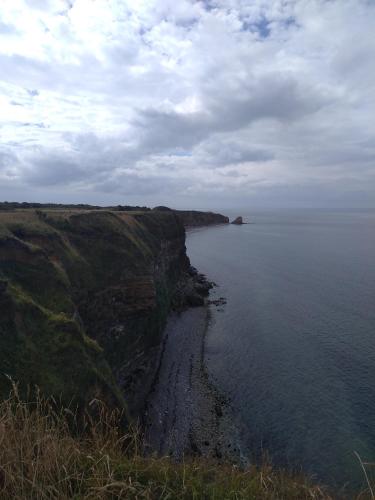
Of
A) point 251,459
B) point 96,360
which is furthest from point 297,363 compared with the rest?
point 96,360

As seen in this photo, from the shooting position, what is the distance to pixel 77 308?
3086 cm

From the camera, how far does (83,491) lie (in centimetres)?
459

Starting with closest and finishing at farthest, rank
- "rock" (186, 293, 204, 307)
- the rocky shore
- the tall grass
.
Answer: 1. the tall grass
2. the rocky shore
3. "rock" (186, 293, 204, 307)

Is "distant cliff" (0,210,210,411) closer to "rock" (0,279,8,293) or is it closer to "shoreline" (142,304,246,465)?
"rock" (0,279,8,293)

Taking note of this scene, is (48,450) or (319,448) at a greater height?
(48,450)

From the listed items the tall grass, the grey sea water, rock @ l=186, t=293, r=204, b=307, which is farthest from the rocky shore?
the tall grass

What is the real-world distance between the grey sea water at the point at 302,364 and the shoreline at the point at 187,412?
1.65 metres

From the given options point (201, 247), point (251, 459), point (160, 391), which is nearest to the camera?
point (251, 459)

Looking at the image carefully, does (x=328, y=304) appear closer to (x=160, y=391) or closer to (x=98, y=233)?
(x=160, y=391)

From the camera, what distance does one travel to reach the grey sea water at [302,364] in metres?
29.1

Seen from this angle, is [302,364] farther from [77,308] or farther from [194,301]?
[77,308]

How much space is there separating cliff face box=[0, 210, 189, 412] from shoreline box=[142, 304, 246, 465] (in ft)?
8.37

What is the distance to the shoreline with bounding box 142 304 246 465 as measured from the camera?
29203mm

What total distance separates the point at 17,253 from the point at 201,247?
11922 centimetres
